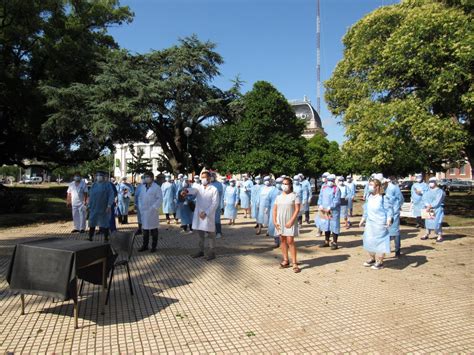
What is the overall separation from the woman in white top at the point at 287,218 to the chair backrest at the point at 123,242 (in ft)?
9.93

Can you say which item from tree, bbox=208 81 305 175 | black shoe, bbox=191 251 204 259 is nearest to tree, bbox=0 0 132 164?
tree, bbox=208 81 305 175

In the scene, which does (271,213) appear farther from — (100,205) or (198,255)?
(100,205)

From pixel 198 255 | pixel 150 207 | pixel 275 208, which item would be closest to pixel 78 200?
pixel 150 207

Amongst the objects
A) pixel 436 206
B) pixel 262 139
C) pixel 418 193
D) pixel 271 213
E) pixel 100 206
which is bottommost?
pixel 271 213

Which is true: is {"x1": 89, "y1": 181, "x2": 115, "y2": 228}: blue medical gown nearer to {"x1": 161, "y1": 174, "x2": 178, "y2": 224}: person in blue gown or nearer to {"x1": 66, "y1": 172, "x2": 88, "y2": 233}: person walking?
{"x1": 66, "y1": 172, "x2": 88, "y2": 233}: person walking

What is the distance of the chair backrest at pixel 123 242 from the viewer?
20.1 ft

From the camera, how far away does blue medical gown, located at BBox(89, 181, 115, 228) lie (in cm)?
1047

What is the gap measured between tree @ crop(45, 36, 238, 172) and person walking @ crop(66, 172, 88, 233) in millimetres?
12781

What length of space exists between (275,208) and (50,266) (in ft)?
15.1

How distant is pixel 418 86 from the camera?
17906mm

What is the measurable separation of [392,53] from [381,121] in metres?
2.93

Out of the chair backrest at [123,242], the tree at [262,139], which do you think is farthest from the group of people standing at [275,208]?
the tree at [262,139]

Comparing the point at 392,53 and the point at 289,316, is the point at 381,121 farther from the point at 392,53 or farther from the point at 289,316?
the point at 289,316

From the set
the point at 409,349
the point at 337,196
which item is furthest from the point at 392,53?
the point at 409,349
